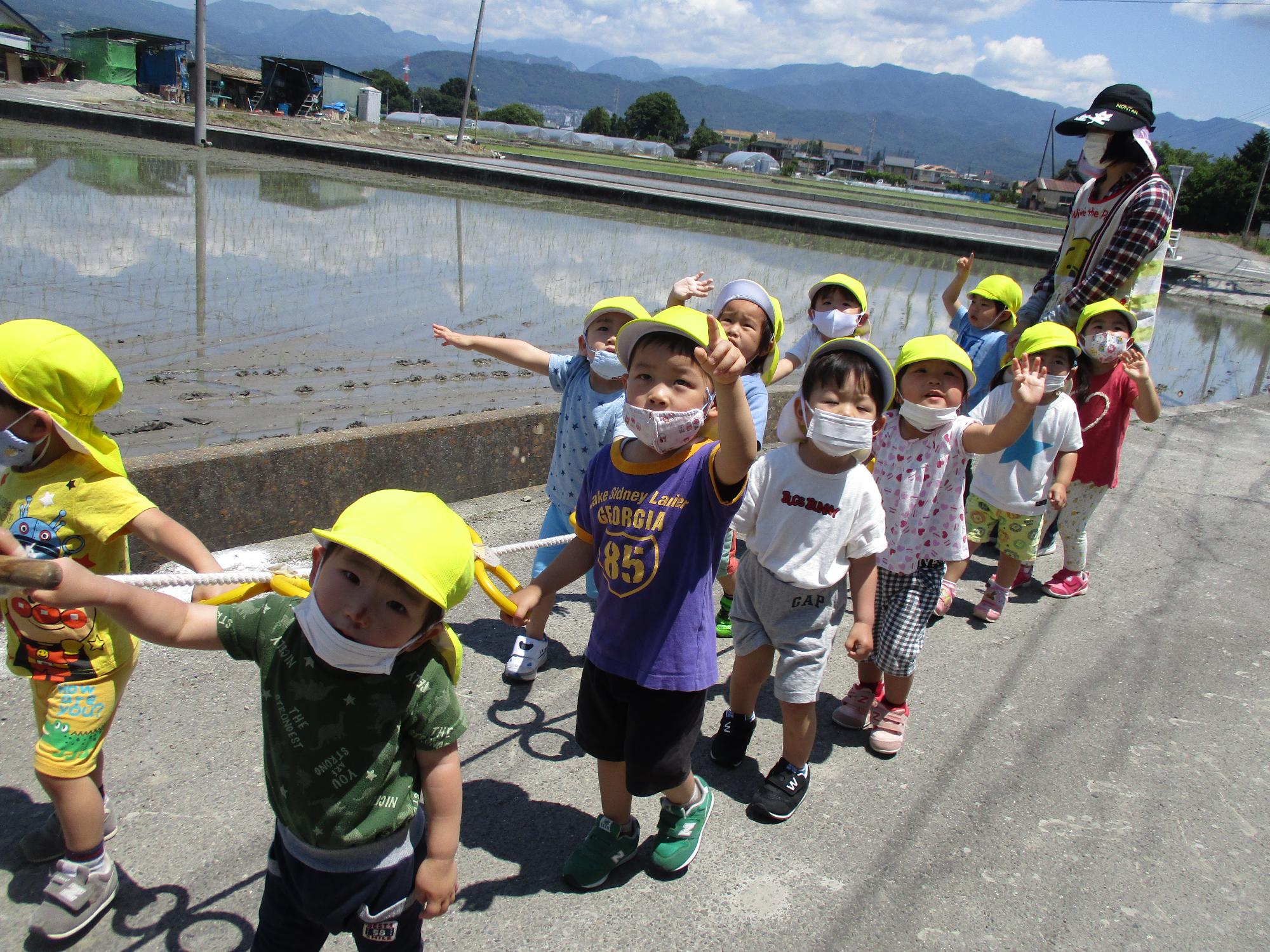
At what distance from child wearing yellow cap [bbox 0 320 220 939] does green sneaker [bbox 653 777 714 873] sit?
141 cm

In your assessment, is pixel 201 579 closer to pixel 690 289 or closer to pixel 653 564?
pixel 653 564

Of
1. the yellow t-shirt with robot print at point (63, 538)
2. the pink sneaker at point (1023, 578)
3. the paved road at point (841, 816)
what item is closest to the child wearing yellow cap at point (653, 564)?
the paved road at point (841, 816)

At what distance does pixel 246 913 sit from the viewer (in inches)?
88.4

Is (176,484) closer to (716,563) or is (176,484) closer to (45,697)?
(45,697)

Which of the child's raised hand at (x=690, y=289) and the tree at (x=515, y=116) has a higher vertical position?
the tree at (x=515, y=116)

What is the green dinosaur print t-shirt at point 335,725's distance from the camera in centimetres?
171

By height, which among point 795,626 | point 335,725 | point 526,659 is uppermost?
point 335,725

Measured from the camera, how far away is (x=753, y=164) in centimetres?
8456

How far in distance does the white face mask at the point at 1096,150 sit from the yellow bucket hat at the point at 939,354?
2020mm

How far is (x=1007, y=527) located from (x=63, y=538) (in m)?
4.12

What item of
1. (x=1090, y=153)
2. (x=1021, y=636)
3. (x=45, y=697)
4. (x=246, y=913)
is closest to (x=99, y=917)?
(x=246, y=913)

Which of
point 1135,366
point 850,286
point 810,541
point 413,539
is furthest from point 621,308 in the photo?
point 1135,366

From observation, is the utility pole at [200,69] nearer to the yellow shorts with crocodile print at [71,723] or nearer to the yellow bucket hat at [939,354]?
the yellow bucket hat at [939,354]

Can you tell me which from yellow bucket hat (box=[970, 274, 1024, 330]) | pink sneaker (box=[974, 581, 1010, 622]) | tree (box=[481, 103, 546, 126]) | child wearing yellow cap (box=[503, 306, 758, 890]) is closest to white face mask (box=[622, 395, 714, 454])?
child wearing yellow cap (box=[503, 306, 758, 890])
